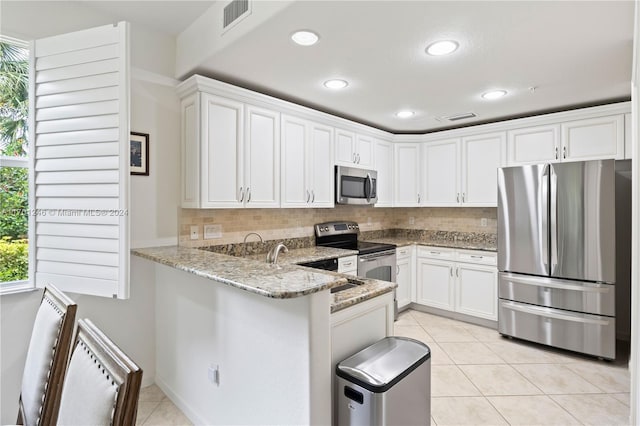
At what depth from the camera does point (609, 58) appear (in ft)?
7.36

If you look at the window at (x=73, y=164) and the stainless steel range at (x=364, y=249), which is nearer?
the window at (x=73, y=164)

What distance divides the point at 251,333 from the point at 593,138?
3694mm

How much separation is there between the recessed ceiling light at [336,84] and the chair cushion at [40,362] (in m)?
2.33

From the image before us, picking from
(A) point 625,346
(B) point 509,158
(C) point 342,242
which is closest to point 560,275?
(A) point 625,346

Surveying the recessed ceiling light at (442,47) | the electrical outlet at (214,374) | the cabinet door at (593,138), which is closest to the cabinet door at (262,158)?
the electrical outlet at (214,374)

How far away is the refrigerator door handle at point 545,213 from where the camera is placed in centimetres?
302

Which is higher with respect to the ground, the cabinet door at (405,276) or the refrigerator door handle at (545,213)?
the refrigerator door handle at (545,213)

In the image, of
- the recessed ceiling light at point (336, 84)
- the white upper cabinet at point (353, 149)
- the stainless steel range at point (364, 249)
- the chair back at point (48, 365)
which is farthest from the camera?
the white upper cabinet at point (353, 149)

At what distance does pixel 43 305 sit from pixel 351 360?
132 cm

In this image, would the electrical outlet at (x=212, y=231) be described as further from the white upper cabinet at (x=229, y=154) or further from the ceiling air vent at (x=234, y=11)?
the ceiling air vent at (x=234, y=11)

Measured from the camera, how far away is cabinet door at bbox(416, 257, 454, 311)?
12.9 ft

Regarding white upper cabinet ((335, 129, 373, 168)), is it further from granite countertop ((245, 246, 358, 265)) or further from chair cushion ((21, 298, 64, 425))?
chair cushion ((21, 298, 64, 425))

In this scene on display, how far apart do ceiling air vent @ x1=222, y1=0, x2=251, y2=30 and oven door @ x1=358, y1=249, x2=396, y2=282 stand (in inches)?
94.6

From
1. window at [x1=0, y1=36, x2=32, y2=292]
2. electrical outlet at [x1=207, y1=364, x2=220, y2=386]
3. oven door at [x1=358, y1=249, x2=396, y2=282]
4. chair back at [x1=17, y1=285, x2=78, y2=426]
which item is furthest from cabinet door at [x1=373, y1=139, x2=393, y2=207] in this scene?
chair back at [x1=17, y1=285, x2=78, y2=426]
